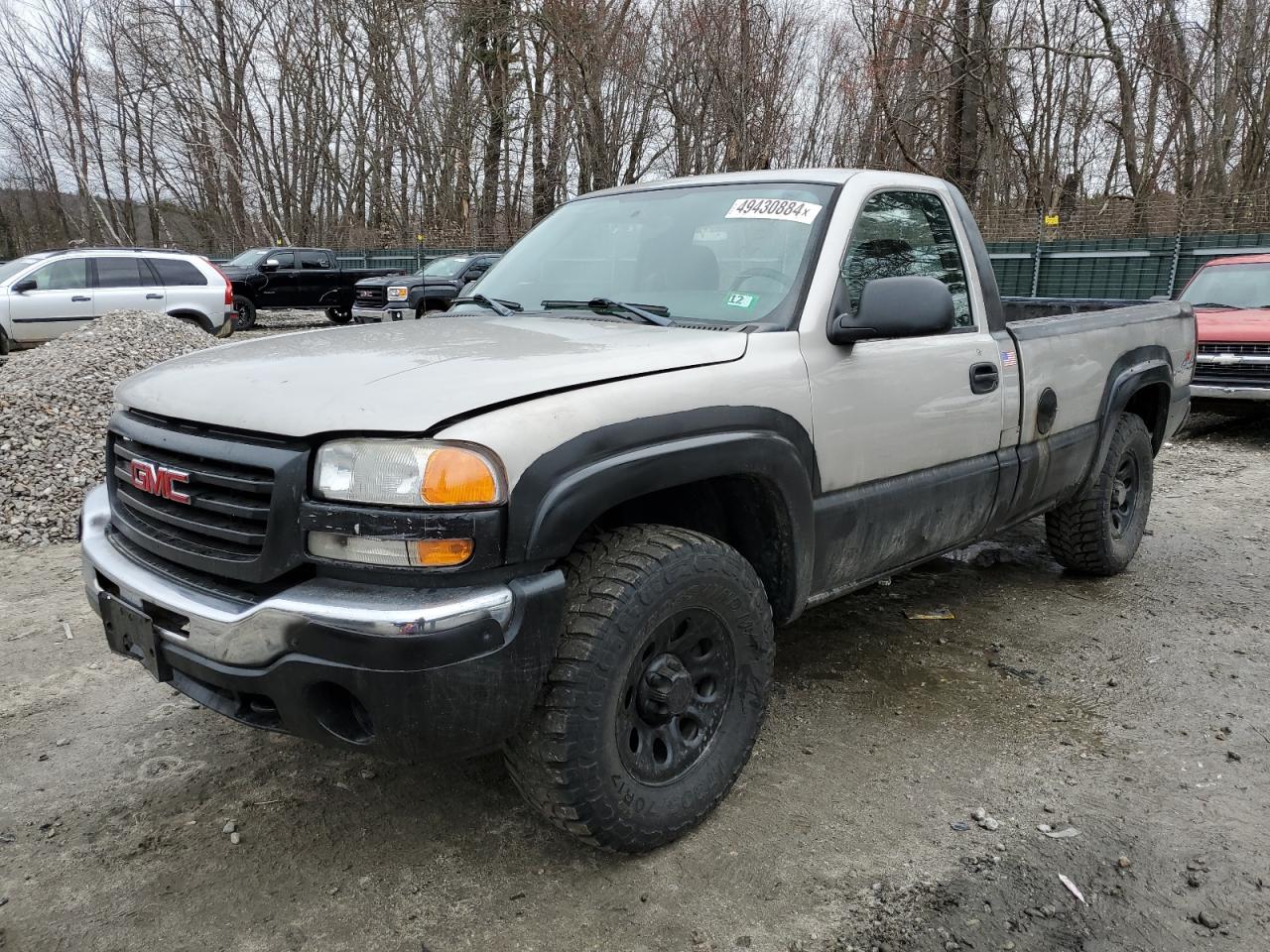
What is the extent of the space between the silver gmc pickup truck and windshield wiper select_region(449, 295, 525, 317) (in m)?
0.02

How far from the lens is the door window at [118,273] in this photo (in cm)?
1429

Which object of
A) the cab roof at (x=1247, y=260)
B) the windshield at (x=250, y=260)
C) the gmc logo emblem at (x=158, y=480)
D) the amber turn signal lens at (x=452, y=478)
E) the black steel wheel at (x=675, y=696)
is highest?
the windshield at (x=250, y=260)

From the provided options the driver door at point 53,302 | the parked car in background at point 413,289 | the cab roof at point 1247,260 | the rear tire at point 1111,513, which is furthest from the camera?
the parked car in background at point 413,289

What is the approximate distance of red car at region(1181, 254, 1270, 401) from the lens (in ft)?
29.8

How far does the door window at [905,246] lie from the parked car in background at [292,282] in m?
18.3

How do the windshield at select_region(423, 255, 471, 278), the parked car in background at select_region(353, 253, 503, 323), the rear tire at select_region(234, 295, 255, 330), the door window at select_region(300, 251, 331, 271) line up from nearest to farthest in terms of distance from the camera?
the parked car in background at select_region(353, 253, 503, 323), the windshield at select_region(423, 255, 471, 278), the rear tire at select_region(234, 295, 255, 330), the door window at select_region(300, 251, 331, 271)

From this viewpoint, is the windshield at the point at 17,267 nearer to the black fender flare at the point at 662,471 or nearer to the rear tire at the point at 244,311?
the rear tire at the point at 244,311

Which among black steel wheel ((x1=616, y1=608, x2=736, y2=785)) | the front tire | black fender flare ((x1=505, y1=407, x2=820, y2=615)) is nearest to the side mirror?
black fender flare ((x1=505, y1=407, x2=820, y2=615))

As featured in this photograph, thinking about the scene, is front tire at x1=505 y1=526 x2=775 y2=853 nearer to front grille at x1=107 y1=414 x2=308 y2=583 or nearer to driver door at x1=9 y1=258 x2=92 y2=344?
front grille at x1=107 y1=414 x2=308 y2=583

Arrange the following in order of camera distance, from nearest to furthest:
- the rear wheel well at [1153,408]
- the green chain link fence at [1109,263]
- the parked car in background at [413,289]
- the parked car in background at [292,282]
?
the rear wheel well at [1153,408], the green chain link fence at [1109,263], the parked car in background at [413,289], the parked car in background at [292,282]

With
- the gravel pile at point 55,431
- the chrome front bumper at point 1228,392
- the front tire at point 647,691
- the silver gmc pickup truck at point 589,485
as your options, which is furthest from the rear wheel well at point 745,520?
the chrome front bumper at point 1228,392

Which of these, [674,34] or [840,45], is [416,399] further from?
[840,45]

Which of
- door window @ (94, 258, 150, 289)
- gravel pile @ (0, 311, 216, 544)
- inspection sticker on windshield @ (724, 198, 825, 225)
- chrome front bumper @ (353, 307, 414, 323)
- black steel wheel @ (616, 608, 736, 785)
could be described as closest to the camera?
black steel wheel @ (616, 608, 736, 785)

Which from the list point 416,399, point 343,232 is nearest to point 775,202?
point 416,399
